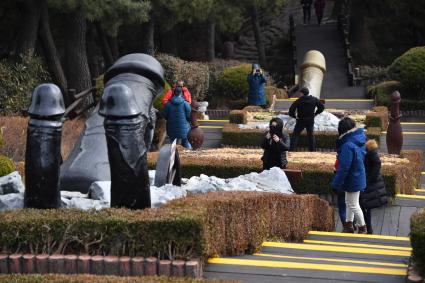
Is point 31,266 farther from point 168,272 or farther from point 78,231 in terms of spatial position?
point 168,272

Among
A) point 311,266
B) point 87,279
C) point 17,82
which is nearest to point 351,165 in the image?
point 311,266

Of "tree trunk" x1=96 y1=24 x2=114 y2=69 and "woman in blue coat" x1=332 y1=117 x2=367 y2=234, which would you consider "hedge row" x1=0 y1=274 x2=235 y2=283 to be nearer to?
"woman in blue coat" x1=332 y1=117 x2=367 y2=234

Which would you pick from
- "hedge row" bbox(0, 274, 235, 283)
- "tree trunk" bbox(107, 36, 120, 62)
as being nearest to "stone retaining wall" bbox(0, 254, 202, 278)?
"hedge row" bbox(0, 274, 235, 283)

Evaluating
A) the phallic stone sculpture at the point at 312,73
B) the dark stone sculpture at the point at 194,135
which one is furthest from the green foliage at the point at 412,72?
the dark stone sculpture at the point at 194,135

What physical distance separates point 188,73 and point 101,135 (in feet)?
52.6

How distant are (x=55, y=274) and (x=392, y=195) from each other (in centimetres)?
875

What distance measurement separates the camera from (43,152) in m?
8.27

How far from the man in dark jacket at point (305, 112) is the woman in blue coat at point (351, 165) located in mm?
6871

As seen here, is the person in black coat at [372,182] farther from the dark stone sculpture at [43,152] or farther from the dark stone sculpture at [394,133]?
the dark stone sculpture at [394,133]

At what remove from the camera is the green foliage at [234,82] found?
27.9 m

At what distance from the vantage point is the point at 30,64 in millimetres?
24047

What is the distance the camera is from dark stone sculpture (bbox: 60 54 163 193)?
9.82 m

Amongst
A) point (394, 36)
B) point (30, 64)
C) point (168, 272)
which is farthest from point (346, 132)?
point (394, 36)

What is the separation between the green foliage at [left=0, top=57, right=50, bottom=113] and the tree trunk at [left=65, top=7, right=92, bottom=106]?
5.36 feet
